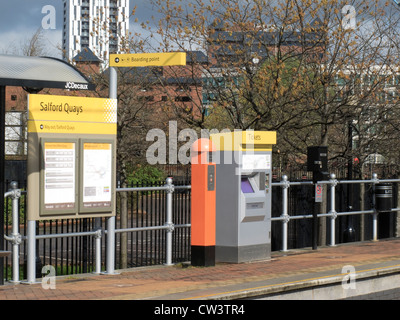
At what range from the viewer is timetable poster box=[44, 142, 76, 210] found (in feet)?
32.1

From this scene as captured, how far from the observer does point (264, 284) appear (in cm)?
941

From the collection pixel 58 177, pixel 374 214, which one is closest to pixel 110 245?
pixel 58 177

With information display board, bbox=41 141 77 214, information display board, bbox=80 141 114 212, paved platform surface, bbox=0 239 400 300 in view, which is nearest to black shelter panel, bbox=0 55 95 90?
information display board, bbox=41 141 77 214

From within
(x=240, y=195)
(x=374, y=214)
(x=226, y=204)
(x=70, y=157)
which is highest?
(x=70, y=157)

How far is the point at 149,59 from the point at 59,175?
2.07 metres

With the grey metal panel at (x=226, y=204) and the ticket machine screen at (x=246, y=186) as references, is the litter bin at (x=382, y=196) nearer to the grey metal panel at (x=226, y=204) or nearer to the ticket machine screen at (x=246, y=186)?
the ticket machine screen at (x=246, y=186)

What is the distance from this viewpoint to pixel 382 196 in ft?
52.0

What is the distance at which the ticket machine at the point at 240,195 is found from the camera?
12.0m

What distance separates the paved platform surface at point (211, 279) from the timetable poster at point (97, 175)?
104 cm

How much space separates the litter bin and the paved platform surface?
8.19 feet

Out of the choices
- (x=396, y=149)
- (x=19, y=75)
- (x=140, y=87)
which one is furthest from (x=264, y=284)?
(x=396, y=149)

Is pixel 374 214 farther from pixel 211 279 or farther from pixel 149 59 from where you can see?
pixel 149 59

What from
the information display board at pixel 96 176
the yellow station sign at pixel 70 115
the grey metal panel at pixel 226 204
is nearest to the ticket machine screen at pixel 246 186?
the grey metal panel at pixel 226 204
